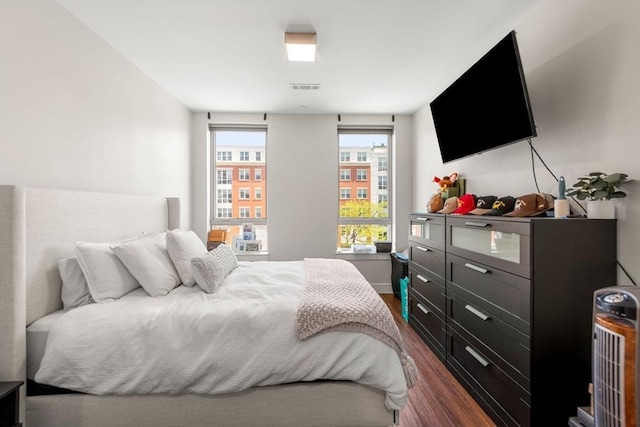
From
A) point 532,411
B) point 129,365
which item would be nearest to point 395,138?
point 532,411

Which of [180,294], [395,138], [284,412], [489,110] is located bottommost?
[284,412]

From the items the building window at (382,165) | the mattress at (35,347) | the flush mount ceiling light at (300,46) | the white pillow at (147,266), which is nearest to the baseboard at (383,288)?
the building window at (382,165)

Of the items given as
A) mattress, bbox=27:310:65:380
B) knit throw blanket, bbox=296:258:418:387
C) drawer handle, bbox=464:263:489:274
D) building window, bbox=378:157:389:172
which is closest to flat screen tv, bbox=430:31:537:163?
drawer handle, bbox=464:263:489:274

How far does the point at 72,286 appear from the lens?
1663 mm

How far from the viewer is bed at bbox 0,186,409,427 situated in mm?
1315

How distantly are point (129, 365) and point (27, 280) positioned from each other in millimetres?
694

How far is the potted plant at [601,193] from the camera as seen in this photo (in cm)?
138

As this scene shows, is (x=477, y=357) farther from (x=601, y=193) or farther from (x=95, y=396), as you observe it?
(x=95, y=396)

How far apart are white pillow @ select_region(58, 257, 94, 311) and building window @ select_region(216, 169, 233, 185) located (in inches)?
108

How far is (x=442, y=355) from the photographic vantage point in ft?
7.70

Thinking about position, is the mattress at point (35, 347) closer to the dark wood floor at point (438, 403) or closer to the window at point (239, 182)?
the dark wood floor at point (438, 403)

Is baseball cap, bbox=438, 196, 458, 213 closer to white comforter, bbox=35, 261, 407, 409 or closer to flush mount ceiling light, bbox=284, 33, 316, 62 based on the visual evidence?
white comforter, bbox=35, 261, 407, 409

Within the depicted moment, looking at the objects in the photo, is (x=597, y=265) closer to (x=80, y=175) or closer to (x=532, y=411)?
(x=532, y=411)

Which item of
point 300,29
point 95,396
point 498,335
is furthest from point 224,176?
point 498,335
